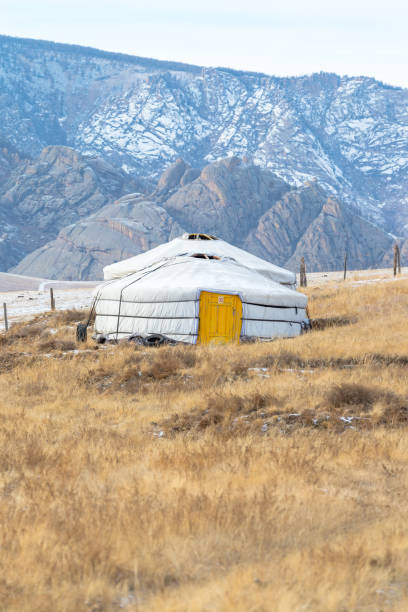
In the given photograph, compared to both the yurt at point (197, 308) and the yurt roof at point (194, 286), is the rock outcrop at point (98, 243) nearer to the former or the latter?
the yurt roof at point (194, 286)

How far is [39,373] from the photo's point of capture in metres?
12.7

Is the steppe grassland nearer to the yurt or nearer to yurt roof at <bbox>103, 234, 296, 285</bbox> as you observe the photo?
the yurt

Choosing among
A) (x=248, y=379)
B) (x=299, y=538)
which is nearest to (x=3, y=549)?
(x=299, y=538)

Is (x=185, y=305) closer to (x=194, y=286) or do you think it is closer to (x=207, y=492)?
(x=194, y=286)

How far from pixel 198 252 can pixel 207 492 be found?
60.5 feet

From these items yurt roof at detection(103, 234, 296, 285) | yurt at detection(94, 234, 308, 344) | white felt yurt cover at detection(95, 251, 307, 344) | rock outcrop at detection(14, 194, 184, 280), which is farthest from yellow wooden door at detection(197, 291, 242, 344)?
rock outcrop at detection(14, 194, 184, 280)

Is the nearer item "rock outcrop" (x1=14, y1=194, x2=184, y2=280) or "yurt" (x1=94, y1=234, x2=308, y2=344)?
"yurt" (x1=94, y1=234, x2=308, y2=344)

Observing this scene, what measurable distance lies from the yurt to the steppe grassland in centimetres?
705

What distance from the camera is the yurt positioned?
18922 millimetres

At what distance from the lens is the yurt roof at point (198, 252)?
943 inches

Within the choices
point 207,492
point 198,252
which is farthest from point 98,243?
point 207,492

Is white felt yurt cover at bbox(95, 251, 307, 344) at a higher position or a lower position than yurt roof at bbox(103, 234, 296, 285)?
lower

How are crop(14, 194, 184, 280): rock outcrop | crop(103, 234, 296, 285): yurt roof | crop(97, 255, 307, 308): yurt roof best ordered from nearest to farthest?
crop(97, 255, 307, 308): yurt roof, crop(103, 234, 296, 285): yurt roof, crop(14, 194, 184, 280): rock outcrop

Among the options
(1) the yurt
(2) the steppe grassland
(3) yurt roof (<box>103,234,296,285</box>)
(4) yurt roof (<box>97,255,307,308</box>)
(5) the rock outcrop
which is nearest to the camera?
(2) the steppe grassland
